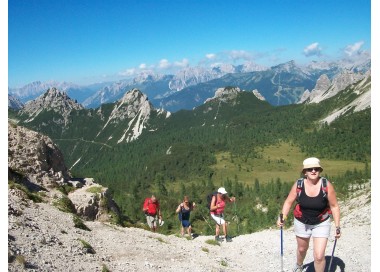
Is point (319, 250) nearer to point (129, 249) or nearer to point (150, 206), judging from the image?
point (129, 249)

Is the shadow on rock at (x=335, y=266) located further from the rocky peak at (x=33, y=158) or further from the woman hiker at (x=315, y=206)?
the rocky peak at (x=33, y=158)

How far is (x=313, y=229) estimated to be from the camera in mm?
13133

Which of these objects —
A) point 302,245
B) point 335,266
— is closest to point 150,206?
point 335,266

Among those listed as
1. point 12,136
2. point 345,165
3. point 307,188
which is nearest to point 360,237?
point 307,188

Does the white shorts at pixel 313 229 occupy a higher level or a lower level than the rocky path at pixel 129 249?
higher

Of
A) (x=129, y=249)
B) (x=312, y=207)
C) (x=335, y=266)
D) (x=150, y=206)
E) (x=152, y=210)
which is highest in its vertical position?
(x=312, y=207)

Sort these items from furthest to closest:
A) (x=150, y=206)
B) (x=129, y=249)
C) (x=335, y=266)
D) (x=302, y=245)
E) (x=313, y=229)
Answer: (x=150, y=206) < (x=129, y=249) < (x=335, y=266) < (x=302, y=245) < (x=313, y=229)

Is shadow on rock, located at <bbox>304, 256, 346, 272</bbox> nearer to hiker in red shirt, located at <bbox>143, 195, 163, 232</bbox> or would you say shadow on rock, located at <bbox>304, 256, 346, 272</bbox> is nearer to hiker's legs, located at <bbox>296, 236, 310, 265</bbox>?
hiker's legs, located at <bbox>296, 236, 310, 265</bbox>

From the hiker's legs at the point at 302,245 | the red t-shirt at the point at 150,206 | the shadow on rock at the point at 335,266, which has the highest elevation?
the hiker's legs at the point at 302,245

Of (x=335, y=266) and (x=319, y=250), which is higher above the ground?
(x=319, y=250)

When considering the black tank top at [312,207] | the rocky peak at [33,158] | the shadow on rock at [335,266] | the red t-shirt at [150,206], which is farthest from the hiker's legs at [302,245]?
the rocky peak at [33,158]

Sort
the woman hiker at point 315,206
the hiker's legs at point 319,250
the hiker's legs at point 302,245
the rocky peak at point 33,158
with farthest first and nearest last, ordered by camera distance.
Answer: the rocky peak at point 33,158
the hiker's legs at point 302,245
the hiker's legs at point 319,250
the woman hiker at point 315,206

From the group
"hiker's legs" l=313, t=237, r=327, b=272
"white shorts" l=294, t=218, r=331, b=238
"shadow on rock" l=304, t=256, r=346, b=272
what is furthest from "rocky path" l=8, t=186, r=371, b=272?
"white shorts" l=294, t=218, r=331, b=238

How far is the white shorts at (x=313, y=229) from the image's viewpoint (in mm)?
12922
